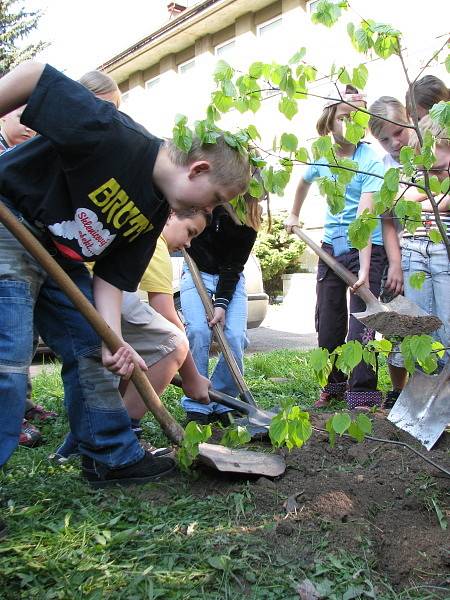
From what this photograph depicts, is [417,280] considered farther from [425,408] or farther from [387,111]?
[387,111]

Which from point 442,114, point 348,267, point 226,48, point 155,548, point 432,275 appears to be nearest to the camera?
point 442,114

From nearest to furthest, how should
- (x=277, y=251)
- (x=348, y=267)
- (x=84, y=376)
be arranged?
(x=84, y=376) < (x=348, y=267) < (x=277, y=251)

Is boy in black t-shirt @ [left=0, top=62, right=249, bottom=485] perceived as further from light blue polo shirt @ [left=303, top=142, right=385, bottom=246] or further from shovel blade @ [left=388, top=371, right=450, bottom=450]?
light blue polo shirt @ [left=303, top=142, right=385, bottom=246]

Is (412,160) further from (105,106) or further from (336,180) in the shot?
(105,106)

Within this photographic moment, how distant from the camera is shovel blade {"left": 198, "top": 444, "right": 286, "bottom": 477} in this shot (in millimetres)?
2350

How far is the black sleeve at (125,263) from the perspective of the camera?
2.32 m

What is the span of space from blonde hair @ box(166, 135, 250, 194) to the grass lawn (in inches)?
44.1

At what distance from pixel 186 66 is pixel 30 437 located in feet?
61.7

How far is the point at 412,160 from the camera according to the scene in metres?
1.81

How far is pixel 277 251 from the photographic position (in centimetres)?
1442

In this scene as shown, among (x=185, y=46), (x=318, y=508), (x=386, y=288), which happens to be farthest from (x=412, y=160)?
(x=185, y=46)

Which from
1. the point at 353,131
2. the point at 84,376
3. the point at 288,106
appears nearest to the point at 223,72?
the point at 288,106

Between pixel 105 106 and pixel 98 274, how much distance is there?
635 millimetres

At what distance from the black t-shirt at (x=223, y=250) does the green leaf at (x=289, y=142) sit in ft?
5.31
